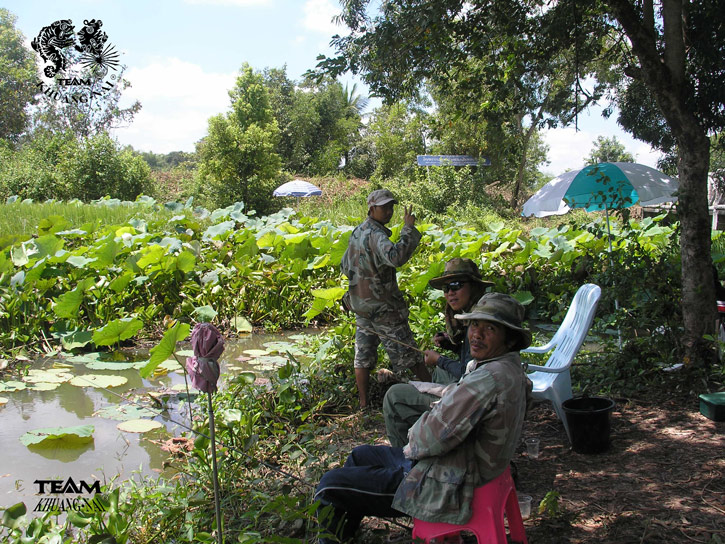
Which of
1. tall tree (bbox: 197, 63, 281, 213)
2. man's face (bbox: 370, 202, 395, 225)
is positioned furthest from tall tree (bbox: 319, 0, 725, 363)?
tall tree (bbox: 197, 63, 281, 213)

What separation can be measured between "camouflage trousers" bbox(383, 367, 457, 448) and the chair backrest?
48.7 inches

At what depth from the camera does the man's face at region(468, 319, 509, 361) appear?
2018mm

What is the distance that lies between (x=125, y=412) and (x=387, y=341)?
2.00m

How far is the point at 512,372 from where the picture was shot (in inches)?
75.8

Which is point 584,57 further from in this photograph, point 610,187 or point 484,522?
A: point 484,522

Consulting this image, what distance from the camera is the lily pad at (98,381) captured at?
4.77 meters

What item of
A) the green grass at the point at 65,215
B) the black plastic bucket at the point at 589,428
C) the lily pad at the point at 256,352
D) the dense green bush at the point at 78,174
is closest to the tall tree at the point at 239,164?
the dense green bush at the point at 78,174

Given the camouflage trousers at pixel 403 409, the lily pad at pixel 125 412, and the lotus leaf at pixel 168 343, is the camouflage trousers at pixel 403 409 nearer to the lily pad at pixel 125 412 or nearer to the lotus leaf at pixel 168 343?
the lotus leaf at pixel 168 343

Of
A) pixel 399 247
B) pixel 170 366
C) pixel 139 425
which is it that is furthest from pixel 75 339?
pixel 399 247

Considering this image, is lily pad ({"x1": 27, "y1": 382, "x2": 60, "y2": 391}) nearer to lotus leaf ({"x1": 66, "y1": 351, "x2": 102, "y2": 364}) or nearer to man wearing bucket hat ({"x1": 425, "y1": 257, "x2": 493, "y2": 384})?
lotus leaf ({"x1": 66, "y1": 351, "x2": 102, "y2": 364})

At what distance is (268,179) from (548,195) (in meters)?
15.3

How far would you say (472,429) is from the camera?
1856 mm

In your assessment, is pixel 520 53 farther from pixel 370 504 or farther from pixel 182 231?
pixel 182 231

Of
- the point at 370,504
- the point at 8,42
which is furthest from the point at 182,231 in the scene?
the point at 8,42
